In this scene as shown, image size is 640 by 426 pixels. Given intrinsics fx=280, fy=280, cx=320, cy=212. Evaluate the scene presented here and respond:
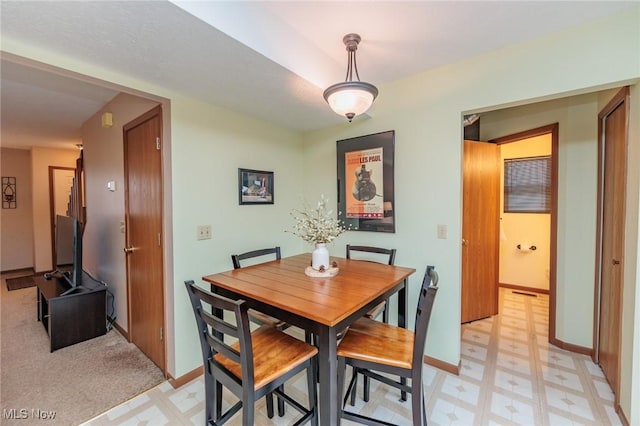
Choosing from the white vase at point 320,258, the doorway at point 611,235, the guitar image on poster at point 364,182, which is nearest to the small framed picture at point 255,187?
the guitar image on poster at point 364,182

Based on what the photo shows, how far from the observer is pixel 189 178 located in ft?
7.02

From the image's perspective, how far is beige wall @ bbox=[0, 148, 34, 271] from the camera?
5094 mm

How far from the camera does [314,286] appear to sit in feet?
5.71

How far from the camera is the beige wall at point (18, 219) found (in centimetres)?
509

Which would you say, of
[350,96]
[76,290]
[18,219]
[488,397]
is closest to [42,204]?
[18,219]

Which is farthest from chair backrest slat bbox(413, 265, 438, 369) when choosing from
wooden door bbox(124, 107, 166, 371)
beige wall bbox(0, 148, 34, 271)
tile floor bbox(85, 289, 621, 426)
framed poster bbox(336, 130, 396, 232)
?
beige wall bbox(0, 148, 34, 271)

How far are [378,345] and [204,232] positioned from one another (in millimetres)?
1540

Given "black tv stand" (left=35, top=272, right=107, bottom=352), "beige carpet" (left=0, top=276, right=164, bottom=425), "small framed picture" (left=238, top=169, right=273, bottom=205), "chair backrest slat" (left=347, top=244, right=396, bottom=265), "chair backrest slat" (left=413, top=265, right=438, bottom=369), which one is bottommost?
"beige carpet" (left=0, top=276, right=164, bottom=425)

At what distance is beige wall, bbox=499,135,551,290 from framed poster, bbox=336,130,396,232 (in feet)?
7.84

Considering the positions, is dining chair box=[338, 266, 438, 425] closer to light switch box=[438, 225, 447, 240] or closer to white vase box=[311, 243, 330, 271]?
white vase box=[311, 243, 330, 271]

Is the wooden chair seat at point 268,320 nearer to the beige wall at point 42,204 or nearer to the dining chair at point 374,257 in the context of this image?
the dining chair at point 374,257

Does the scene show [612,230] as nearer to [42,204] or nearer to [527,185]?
[527,185]

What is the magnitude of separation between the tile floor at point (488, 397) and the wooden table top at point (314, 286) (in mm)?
834

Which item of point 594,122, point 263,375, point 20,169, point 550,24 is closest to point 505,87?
point 550,24
